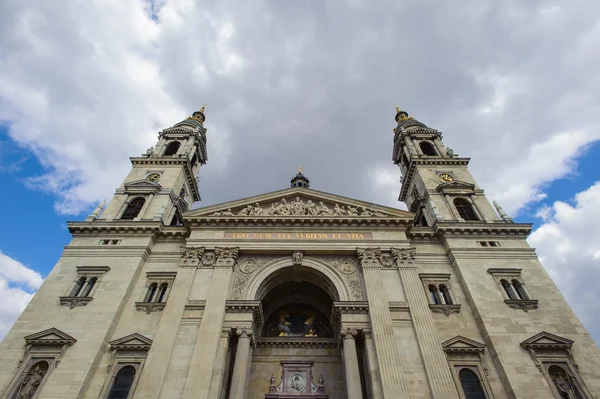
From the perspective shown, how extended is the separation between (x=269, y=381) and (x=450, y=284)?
41.5ft

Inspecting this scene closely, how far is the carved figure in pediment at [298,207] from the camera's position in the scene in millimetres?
26222

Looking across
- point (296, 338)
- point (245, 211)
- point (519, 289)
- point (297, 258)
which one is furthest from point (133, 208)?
point (519, 289)

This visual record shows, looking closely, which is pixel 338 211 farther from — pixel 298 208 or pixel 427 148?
pixel 427 148

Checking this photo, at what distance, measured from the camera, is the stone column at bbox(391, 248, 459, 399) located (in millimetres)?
17417

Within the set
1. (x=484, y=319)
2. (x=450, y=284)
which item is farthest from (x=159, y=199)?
(x=484, y=319)

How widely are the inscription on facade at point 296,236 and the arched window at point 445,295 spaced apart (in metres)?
5.44

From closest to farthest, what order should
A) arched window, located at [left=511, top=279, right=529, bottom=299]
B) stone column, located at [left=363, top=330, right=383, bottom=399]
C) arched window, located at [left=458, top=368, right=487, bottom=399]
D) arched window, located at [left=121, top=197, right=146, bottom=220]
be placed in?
stone column, located at [left=363, top=330, right=383, bottom=399]
arched window, located at [left=458, top=368, right=487, bottom=399]
arched window, located at [left=511, top=279, right=529, bottom=299]
arched window, located at [left=121, top=197, right=146, bottom=220]

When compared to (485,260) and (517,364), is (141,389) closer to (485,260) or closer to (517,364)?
(517,364)

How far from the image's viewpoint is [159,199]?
2969 centimetres

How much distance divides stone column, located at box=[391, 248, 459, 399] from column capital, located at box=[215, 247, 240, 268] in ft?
33.7

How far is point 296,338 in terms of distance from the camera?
2339 centimetres

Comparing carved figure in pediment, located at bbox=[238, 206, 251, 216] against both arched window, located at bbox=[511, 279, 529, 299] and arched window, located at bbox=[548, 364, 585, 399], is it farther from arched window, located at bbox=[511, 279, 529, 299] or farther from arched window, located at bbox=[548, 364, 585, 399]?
arched window, located at bbox=[548, 364, 585, 399]

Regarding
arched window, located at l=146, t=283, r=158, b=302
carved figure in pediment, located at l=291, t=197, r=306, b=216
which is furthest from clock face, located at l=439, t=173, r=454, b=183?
arched window, located at l=146, t=283, r=158, b=302

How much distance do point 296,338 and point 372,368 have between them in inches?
246
